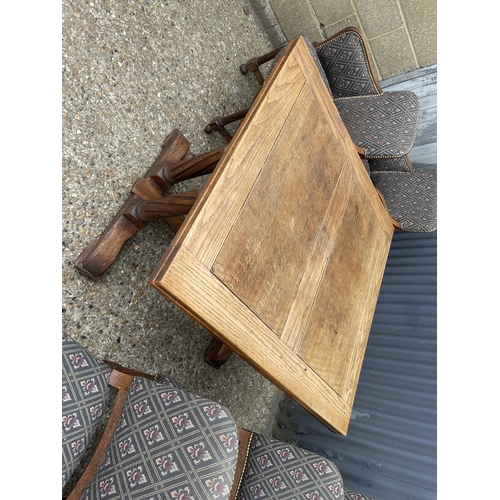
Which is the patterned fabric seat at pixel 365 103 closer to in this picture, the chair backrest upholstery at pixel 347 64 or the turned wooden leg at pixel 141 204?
the chair backrest upholstery at pixel 347 64

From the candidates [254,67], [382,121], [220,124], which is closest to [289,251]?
[220,124]

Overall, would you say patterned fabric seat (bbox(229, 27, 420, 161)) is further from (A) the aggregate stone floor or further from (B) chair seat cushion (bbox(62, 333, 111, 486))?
(B) chair seat cushion (bbox(62, 333, 111, 486))

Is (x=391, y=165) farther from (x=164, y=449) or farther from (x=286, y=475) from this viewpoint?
(x=164, y=449)

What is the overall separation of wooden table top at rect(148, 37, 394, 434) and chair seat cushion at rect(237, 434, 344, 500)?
139 mm

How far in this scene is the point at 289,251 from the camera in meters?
1.17

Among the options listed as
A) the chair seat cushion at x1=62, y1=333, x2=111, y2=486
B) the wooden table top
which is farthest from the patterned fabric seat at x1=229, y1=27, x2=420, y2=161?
the chair seat cushion at x1=62, y1=333, x2=111, y2=486

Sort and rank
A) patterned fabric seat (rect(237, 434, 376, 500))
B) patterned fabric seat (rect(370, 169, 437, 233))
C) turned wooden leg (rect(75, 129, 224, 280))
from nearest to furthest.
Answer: patterned fabric seat (rect(237, 434, 376, 500)) < turned wooden leg (rect(75, 129, 224, 280)) < patterned fabric seat (rect(370, 169, 437, 233))

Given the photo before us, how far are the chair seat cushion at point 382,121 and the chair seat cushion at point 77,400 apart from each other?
138 cm

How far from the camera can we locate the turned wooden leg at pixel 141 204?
1.41 metres

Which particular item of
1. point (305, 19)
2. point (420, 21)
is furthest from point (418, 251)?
point (305, 19)

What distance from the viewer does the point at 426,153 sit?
8.40ft

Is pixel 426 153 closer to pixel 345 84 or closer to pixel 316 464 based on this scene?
pixel 345 84

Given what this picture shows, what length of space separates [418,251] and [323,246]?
111cm

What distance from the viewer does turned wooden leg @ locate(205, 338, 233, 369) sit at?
184cm
